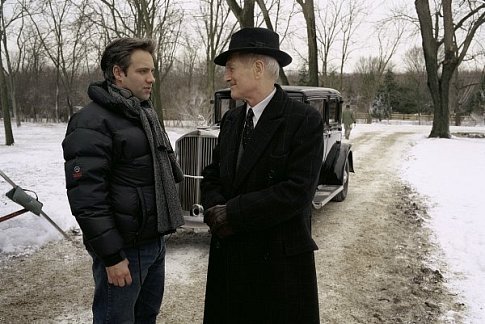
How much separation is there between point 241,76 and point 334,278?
332 cm

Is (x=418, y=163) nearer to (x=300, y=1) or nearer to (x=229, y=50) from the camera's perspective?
(x=300, y=1)

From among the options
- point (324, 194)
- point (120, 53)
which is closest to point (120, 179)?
point (120, 53)

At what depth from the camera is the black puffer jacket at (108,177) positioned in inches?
83.2

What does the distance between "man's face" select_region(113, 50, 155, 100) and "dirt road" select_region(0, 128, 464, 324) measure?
2355 millimetres

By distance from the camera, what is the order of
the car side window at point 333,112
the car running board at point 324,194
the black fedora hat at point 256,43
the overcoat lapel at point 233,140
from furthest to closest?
the car side window at point 333,112, the car running board at point 324,194, the overcoat lapel at point 233,140, the black fedora hat at point 256,43

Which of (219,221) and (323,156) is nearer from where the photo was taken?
(219,221)

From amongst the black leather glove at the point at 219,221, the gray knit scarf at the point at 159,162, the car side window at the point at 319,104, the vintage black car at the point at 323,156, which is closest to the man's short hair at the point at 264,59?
the gray knit scarf at the point at 159,162

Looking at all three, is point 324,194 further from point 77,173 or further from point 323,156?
point 77,173

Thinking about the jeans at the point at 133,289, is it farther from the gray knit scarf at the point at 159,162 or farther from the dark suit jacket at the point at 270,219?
the dark suit jacket at the point at 270,219

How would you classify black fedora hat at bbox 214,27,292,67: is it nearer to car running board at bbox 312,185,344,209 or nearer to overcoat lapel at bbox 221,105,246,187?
overcoat lapel at bbox 221,105,246,187

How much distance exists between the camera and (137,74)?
7.82 ft

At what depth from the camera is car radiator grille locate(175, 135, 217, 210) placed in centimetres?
575

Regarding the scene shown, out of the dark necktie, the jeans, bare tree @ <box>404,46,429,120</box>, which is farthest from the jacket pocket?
bare tree @ <box>404,46,429,120</box>

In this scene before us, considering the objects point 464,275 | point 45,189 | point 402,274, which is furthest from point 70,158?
point 45,189
